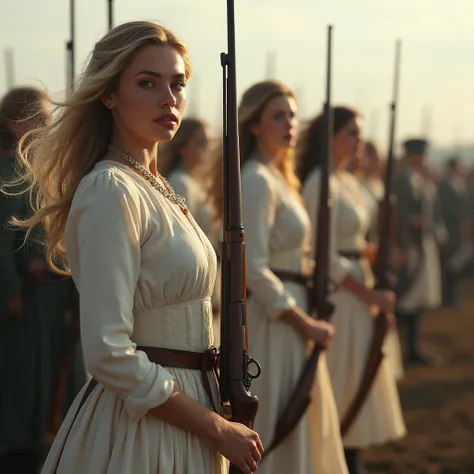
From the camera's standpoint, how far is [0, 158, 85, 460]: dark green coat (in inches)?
213

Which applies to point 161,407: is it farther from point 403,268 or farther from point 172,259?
point 403,268

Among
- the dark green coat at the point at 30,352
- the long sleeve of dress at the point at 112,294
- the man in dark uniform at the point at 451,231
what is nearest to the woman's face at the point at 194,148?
the dark green coat at the point at 30,352

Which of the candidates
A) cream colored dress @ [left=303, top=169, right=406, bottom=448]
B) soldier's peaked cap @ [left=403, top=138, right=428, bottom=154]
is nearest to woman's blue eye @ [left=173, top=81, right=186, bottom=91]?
cream colored dress @ [left=303, top=169, right=406, bottom=448]

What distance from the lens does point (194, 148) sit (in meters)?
7.72

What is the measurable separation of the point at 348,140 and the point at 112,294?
13.2 ft

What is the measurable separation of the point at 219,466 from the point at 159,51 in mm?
1045

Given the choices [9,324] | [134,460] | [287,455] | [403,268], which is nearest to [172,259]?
[134,460]

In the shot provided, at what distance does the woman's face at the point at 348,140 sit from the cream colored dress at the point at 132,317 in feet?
12.0

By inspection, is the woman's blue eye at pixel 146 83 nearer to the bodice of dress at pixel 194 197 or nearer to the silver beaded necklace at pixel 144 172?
the silver beaded necklace at pixel 144 172

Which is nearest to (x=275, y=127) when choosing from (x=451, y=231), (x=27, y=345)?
(x=27, y=345)

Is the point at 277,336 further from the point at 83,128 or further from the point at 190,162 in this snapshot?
the point at 190,162

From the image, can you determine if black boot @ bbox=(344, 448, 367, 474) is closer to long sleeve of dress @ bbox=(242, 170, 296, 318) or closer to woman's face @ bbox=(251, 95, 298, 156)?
long sleeve of dress @ bbox=(242, 170, 296, 318)

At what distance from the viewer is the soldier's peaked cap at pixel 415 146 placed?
12078 mm

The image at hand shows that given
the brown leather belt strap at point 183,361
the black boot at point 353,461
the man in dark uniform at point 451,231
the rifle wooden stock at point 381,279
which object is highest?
the brown leather belt strap at point 183,361
